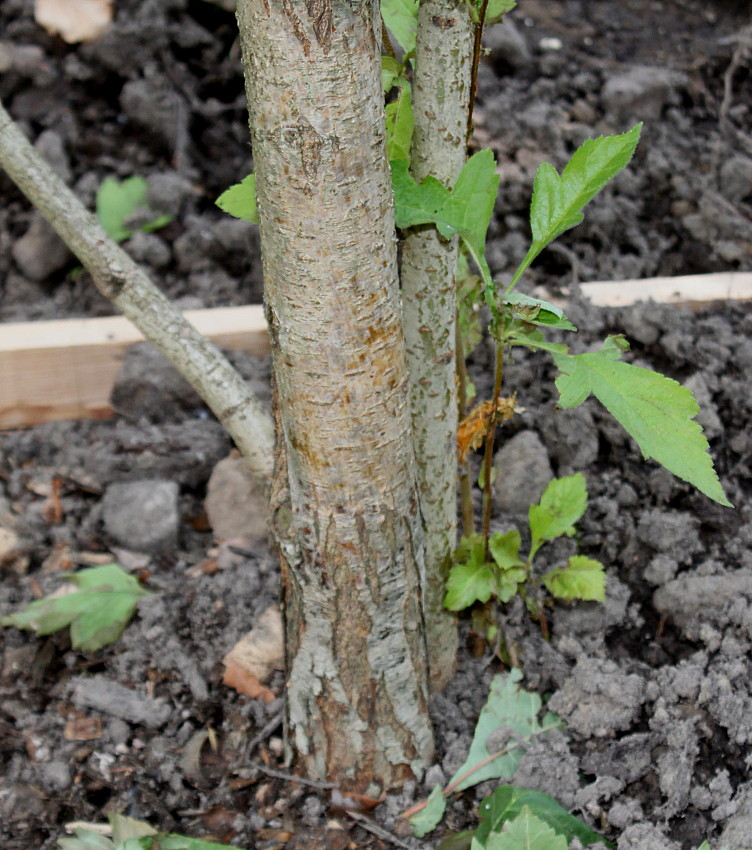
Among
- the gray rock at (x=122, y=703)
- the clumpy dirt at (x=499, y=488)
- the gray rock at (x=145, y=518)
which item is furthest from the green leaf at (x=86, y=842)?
the gray rock at (x=145, y=518)

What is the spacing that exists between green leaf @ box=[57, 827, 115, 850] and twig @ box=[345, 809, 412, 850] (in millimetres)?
431

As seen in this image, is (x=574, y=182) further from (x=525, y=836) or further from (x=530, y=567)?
(x=525, y=836)

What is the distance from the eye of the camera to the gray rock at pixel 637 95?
3137 millimetres

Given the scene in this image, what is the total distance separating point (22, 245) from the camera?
9.70ft

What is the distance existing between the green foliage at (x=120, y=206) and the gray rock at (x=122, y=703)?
1745mm

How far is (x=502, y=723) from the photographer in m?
1.66

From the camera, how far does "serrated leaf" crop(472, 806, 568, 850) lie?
130 cm

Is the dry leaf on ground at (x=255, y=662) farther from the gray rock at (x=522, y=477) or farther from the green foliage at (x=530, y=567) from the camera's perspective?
the gray rock at (x=522, y=477)

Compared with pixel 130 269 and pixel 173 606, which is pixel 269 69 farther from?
pixel 173 606

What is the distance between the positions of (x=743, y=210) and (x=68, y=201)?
215cm

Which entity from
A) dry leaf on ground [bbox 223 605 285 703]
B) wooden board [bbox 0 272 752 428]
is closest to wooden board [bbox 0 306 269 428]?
wooden board [bbox 0 272 752 428]

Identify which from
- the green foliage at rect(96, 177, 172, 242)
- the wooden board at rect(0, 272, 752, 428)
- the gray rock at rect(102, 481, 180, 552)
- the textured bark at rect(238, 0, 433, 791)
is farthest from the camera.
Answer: the green foliage at rect(96, 177, 172, 242)

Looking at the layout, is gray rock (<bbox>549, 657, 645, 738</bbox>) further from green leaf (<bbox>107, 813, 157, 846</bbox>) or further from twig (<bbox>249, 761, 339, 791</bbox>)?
green leaf (<bbox>107, 813, 157, 846</bbox>)

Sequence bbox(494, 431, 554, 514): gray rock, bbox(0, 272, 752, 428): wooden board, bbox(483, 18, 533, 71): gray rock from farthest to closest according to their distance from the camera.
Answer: bbox(483, 18, 533, 71): gray rock, bbox(0, 272, 752, 428): wooden board, bbox(494, 431, 554, 514): gray rock
